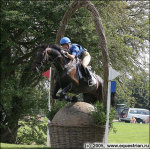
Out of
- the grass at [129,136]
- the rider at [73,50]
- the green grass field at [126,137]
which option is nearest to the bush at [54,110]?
the green grass field at [126,137]

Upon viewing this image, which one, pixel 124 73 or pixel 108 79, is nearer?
pixel 108 79

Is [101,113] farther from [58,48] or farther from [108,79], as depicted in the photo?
[58,48]

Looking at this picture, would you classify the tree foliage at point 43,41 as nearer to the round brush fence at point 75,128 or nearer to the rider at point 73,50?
the rider at point 73,50

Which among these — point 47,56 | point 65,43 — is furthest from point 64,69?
point 65,43

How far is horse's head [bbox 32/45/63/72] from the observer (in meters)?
5.69

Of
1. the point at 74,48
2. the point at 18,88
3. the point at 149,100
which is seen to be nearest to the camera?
the point at 74,48

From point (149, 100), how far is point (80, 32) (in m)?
37.3

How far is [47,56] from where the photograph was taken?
19.2ft

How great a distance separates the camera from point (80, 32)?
39.5 feet

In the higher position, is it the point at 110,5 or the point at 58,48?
the point at 110,5

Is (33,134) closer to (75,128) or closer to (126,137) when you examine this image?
(126,137)

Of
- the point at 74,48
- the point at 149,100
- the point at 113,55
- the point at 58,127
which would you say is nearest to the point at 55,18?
the point at 113,55

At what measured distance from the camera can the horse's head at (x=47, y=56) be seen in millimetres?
5688

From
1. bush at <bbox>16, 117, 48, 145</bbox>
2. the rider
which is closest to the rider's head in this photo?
the rider
